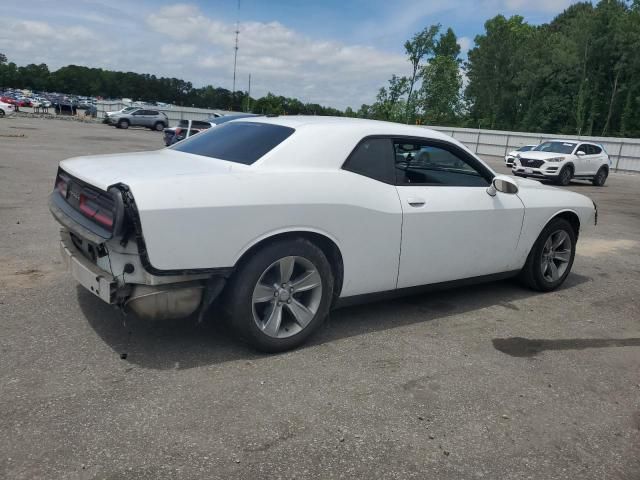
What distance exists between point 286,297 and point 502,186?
7.29 ft

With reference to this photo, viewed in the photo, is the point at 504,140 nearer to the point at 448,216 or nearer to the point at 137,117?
the point at 137,117

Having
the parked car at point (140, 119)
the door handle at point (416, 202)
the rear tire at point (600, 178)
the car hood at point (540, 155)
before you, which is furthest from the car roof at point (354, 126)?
the parked car at point (140, 119)

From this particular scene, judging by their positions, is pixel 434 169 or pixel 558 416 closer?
pixel 558 416

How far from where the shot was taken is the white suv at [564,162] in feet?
62.2

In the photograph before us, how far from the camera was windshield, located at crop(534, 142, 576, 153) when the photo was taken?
783 inches

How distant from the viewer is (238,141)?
419 cm

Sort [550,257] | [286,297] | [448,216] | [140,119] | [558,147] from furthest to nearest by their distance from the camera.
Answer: [140,119]
[558,147]
[550,257]
[448,216]
[286,297]

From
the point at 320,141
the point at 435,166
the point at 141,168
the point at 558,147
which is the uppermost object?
the point at 558,147

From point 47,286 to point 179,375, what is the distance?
2092mm

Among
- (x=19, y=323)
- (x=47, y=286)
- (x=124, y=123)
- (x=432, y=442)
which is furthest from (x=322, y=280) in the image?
(x=124, y=123)

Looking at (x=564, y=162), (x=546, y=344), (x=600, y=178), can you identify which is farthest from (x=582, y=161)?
(x=546, y=344)

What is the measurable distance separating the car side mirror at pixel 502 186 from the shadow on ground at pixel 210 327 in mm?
1068

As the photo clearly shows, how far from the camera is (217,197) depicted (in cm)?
334

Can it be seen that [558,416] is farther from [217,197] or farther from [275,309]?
[217,197]
